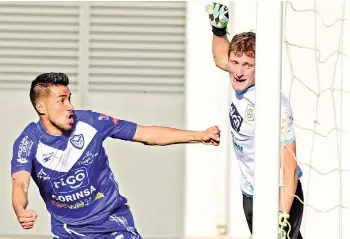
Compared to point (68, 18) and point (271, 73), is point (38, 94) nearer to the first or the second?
point (68, 18)

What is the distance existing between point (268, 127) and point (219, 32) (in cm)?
97

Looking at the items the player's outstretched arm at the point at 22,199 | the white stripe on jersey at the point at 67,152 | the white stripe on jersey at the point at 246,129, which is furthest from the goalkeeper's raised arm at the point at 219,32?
the player's outstretched arm at the point at 22,199

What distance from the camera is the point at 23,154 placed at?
12.6 feet

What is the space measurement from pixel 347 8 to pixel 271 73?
1060 mm

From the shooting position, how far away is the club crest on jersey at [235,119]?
12.5 ft

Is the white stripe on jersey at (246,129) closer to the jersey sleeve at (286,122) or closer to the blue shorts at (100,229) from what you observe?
the jersey sleeve at (286,122)

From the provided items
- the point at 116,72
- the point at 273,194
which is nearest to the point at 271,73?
the point at 273,194

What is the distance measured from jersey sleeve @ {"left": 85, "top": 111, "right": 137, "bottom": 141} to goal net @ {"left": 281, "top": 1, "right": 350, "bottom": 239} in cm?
72

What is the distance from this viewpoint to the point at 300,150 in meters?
3.88

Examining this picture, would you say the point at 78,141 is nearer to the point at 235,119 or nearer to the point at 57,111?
the point at 57,111

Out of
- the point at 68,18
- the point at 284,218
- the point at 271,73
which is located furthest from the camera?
the point at 68,18

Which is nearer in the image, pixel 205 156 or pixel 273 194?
pixel 273 194

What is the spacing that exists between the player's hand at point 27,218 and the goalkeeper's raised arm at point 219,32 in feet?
3.46

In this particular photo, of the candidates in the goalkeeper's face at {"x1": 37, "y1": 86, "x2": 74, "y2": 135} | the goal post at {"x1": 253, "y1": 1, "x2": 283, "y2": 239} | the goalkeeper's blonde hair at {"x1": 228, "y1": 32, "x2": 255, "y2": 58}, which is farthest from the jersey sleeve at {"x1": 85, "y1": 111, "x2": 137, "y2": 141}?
the goal post at {"x1": 253, "y1": 1, "x2": 283, "y2": 239}
